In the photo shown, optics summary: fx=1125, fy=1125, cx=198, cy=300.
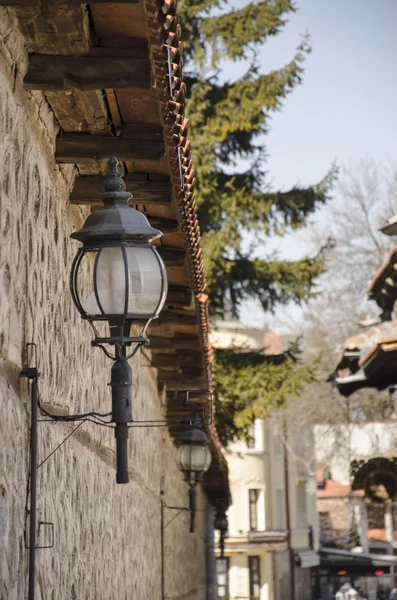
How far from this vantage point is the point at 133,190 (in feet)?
17.2

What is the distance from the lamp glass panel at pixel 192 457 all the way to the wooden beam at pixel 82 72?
7.44 m

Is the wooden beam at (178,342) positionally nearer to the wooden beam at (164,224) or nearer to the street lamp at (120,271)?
the wooden beam at (164,224)

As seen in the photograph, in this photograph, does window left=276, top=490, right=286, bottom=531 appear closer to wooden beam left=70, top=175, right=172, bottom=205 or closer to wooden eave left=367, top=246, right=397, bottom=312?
wooden eave left=367, top=246, right=397, bottom=312

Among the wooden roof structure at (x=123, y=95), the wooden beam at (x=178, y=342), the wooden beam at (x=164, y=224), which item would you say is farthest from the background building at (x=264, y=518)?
the wooden roof structure at (x=123, y=95)

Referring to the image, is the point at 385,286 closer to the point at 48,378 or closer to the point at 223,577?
the point at 48,378

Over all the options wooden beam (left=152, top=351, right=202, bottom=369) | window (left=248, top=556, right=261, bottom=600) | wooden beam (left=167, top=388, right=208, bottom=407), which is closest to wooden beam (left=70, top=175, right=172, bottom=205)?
wooden beam (left=152, top=351, right=202, bottom=369)

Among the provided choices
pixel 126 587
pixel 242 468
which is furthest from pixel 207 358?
pixel 242 468

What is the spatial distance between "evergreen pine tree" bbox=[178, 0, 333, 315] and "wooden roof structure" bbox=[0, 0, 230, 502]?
10.1 m

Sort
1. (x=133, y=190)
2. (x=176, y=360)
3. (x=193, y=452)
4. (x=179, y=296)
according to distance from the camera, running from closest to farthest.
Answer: (x=133, y=190) < (x=179, y=296) < (x=176, y=360) < (x=193, y=452)

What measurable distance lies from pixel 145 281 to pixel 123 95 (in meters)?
0.81

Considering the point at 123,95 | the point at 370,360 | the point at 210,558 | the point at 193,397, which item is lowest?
the point at 210,558

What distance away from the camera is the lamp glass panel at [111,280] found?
3.89 metres

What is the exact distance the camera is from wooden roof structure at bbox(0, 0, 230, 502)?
3.69m

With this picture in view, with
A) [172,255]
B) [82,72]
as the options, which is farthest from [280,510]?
[82,72]
